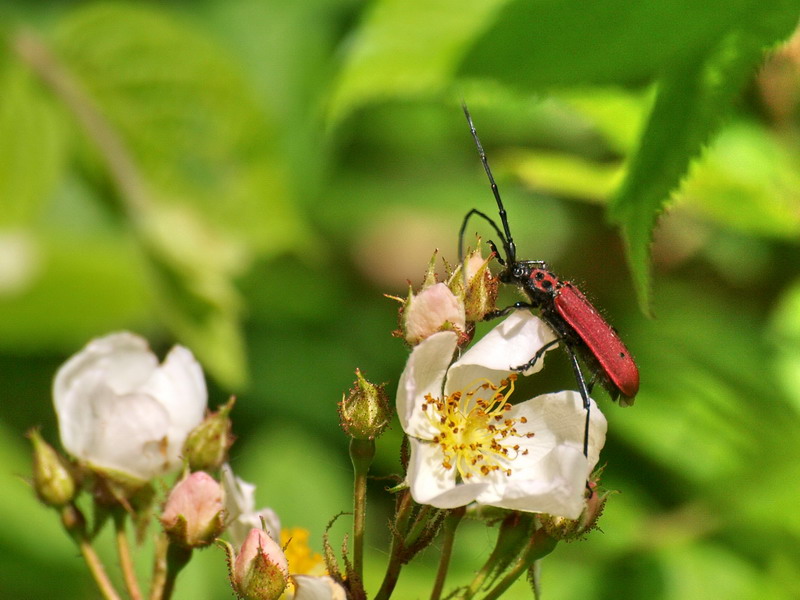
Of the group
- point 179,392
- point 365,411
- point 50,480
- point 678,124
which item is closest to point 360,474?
point 365,411

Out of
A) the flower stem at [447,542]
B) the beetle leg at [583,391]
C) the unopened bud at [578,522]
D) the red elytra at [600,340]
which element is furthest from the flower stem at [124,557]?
the red elytra at [600,340]

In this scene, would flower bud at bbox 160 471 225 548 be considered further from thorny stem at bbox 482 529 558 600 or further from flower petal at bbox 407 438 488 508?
thorny stem at bbox 482 529 558 600

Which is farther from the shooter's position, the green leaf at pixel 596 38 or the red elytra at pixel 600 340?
the red elytra at pixel 600 340

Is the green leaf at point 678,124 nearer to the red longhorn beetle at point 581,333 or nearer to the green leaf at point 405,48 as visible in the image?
the red longhorn beetle at point 581,333

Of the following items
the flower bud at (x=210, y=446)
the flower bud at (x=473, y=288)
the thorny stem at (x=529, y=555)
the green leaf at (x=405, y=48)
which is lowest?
the thorny stem at (x=529, y=555)

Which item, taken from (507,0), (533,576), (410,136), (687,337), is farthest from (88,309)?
(533,576)

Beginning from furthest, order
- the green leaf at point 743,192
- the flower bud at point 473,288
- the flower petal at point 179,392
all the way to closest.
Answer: the green leaf at point 743,192 < the flower petal at point 179,392 < the flower bud at point 473,288

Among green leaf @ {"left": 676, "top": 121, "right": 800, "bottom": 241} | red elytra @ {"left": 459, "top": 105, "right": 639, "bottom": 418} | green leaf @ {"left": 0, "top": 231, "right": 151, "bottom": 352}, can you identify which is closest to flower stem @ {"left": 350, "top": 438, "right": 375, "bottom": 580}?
red elytra @ {"left": 459, "top": 105, "right": 639, "bottom": 418}
